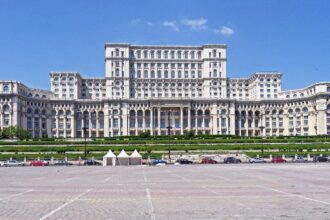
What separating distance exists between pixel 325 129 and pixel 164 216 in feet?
459

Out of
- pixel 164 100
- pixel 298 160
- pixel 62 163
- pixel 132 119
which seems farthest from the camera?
pixel 132 119

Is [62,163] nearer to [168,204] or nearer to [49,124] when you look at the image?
[168,204]

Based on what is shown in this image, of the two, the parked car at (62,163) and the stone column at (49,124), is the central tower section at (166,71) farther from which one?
the parked car at (62,163)

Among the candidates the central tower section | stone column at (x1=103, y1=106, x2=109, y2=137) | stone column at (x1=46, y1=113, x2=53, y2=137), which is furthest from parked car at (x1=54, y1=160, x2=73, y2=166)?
the central tower section

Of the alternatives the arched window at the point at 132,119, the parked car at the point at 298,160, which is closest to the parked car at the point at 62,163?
the parked car at the point at 298,160

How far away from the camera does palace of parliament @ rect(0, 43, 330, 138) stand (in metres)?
155

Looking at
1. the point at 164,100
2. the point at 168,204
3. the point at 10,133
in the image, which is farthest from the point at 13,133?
the point at 168,204

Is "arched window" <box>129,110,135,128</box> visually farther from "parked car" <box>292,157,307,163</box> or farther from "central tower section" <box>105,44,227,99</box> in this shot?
"parked car" <box>292,157,307,163</box>

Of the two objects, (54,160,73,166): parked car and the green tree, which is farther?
the green tree

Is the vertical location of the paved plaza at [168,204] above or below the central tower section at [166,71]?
below

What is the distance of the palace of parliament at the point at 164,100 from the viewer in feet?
510

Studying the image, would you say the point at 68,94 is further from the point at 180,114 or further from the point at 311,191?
the point at 311,191

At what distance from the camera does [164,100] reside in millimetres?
155750

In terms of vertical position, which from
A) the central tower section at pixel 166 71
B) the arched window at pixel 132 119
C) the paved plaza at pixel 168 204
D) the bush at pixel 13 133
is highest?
the central tower section at pixel 166 71
